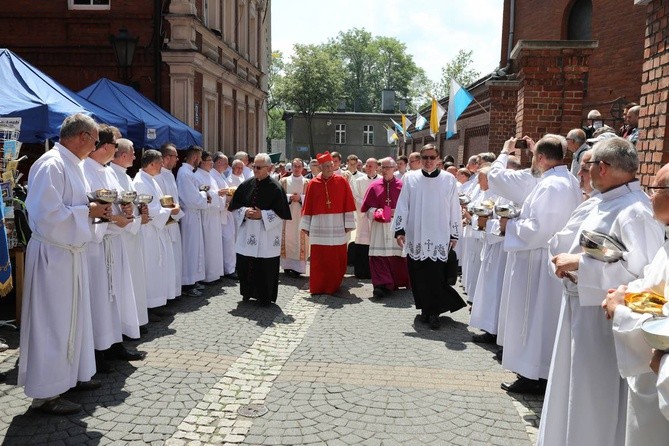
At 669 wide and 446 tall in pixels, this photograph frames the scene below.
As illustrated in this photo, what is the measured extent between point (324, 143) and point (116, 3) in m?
43.0

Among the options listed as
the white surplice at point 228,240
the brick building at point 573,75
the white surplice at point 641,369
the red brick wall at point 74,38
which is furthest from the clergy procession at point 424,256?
the red brick wall at point 74,38

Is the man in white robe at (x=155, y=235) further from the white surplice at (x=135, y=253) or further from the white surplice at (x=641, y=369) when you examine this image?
the white surplice at (x=641, y=369)

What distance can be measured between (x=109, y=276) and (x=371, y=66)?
8182 cm

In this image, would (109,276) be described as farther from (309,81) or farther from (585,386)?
(309,81)

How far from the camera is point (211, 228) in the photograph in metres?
9.52

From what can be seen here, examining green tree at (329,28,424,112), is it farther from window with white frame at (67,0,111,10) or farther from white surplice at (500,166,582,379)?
white surplice at (500,166,582,379)

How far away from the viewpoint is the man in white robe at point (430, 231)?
713cm

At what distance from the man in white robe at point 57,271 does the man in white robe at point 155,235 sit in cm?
239

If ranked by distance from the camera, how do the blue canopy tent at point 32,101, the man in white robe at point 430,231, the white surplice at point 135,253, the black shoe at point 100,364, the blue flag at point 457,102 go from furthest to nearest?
the blue flag at point 457,102
the blue canopy tent at point 32,101
the man in white robe at point 430,231
the white surplice at point 135,253
the black shoe at point 100,364

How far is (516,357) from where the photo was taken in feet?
16.3

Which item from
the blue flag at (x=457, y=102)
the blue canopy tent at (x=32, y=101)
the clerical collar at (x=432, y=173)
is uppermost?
the blue flag at (x=457, y=102)

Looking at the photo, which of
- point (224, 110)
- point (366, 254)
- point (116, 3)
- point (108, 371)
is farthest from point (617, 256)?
point (224, 110)

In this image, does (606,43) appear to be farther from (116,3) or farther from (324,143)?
(324,143)

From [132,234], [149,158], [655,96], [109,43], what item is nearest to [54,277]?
[132,234]
